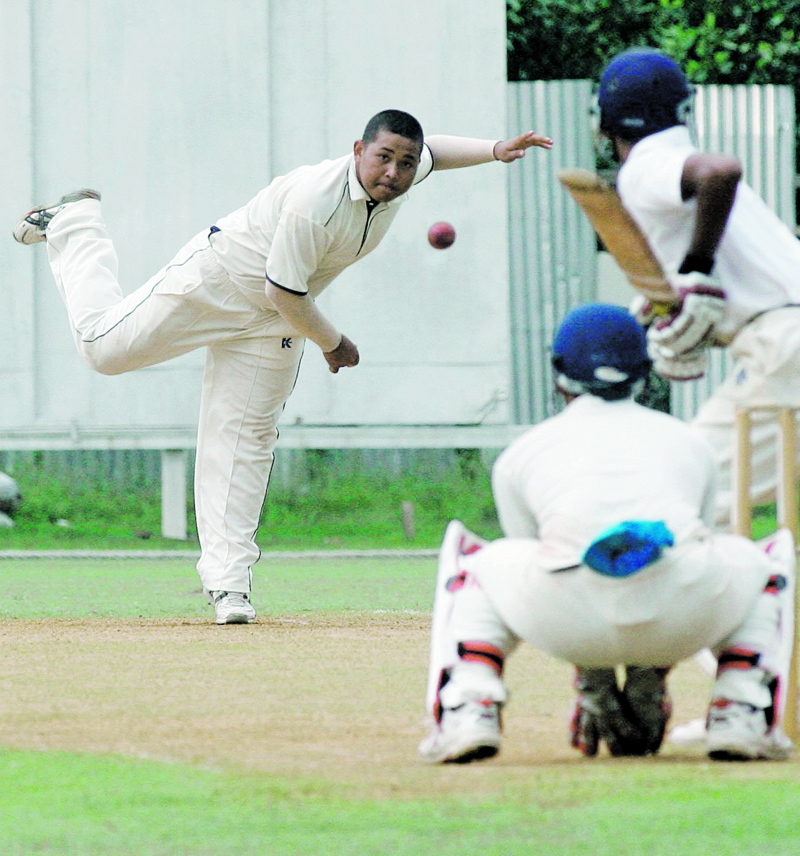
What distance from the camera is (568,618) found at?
119 inches

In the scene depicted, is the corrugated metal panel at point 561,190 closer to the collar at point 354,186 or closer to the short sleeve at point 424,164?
the short sleeve at point 424,164

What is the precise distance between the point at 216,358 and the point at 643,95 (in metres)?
2.72

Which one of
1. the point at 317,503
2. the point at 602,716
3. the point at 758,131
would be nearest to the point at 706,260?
the point at 602,716

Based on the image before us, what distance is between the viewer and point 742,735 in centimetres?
303

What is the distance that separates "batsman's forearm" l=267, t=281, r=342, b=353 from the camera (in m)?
5.59

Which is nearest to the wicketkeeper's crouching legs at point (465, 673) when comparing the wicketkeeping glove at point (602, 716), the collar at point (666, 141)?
the wicketkeeping glove at point (602, 716)

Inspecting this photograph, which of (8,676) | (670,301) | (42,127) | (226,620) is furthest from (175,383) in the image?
(670,301)

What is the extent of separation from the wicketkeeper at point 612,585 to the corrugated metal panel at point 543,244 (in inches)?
429

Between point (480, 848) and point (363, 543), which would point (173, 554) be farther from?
point (480, 848)

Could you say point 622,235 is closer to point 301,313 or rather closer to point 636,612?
point 636,612

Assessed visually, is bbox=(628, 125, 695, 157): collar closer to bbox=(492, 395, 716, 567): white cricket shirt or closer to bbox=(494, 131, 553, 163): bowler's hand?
bbox=(492, 395, 716, 567): white cricket shirt

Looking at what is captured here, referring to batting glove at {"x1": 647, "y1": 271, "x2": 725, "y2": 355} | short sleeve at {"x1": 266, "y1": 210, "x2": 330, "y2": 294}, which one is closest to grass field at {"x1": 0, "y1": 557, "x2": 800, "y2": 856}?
batting glove at {"x1": 647, "y1": 271, "x2": 725, "y2": 355}

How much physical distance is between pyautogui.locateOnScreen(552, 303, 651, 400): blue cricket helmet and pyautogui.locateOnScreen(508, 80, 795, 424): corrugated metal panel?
10872 millimetres

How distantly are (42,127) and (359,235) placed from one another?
803 cm
